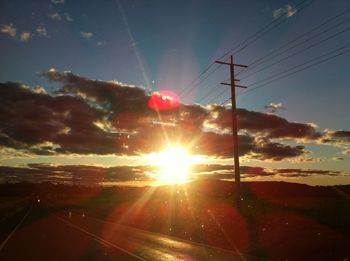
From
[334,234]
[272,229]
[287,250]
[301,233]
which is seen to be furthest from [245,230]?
[287,250]

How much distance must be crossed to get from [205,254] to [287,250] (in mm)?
3783

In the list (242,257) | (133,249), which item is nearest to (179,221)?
(133,249)

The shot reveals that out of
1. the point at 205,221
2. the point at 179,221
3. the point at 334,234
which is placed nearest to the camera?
the point at 334,234

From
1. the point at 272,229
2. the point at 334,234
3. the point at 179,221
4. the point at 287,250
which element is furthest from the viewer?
the point at 179,221

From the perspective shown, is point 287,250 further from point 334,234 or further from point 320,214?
point 320,214

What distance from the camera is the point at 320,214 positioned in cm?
2972

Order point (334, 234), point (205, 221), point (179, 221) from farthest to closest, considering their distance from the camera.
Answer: point (179, 221) < point (205, 221) < point (334, 234)

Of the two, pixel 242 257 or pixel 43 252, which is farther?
pixel 43 252

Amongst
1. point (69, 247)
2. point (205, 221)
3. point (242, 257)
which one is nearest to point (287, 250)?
point (242, 257)

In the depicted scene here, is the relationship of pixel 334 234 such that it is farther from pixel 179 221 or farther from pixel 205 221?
pixel 179 221

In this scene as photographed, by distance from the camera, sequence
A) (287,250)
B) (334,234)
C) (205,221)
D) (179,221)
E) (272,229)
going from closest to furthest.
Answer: (287,250) < (334,234) < (272,229) < (205,221) < (179,221)

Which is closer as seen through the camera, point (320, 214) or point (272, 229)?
point (272, 229)

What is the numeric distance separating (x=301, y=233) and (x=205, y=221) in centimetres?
1105

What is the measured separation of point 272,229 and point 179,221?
11.1 metres
